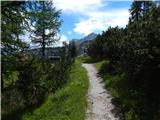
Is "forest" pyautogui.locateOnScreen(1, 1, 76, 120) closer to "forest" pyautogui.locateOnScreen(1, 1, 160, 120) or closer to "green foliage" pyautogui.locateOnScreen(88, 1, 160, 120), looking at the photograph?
"forest" pyautogui.locateOnScreen(1, 1, 160, 120)

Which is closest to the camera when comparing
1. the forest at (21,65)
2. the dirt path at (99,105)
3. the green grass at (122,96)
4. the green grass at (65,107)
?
the dirt path at (99,105)

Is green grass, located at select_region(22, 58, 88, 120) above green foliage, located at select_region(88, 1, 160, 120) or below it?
below

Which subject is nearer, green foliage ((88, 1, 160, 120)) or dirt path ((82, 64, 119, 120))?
green foliage ((88, 1, 160, 120))

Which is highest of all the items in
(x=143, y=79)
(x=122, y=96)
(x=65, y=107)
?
(x=143, y=79)

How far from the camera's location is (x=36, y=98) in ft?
76.6

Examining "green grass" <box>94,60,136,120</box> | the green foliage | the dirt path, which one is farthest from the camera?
"green grass" <box>94,60,136,120</box>

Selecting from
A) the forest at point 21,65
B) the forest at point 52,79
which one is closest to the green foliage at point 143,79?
the forest at point 52,79

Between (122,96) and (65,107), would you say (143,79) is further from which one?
(65,107)

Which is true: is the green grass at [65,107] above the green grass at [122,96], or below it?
below

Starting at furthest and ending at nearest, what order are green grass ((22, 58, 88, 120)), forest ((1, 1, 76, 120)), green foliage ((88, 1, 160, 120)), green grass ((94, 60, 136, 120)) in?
forest ((1, 1, 76, 120)) < green grass ((22, 58, 88, 120)) < green grass ((94, 60, 136, 120)) < green foliage ((88, 1, 160, 120))

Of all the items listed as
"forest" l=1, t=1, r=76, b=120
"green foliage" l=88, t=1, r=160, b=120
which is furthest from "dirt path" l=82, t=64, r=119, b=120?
"forest" l=1, t=1, r=76, b=120

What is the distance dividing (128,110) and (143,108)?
2.52ft

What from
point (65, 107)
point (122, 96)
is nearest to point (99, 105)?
point (122, 96)

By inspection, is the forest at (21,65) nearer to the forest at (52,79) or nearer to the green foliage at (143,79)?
the forest at (52,79)
